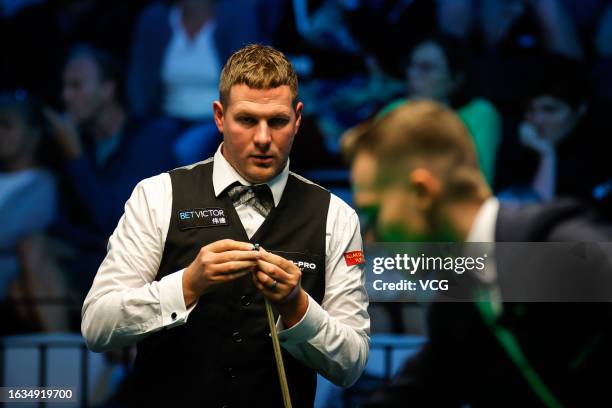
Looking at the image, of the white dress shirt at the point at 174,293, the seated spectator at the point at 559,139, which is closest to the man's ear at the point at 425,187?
the seated spectator at the point at 559,139

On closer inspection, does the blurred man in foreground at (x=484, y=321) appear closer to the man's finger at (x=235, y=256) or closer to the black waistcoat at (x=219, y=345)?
the black waistcoat at (x=219, y=345)

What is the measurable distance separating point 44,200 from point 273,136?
2.74m

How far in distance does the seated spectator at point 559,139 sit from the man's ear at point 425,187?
707 mm

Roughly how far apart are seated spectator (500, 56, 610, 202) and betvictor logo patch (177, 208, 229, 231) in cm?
244

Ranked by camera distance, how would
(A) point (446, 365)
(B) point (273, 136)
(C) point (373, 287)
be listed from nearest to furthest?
(B) point (273, 136) < (A) point (446, 365) < (C) point (373, 287)

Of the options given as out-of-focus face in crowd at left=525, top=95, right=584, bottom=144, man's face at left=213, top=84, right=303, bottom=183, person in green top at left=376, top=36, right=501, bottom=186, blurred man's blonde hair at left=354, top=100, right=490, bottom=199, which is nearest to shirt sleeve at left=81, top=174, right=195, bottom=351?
man's face at left=213, top=84, right=303, bottom=183

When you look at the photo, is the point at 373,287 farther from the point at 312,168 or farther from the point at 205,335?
the point at 205,335

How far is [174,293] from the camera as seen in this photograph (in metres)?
1.91

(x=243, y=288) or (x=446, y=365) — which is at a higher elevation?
(x=243, y=288)

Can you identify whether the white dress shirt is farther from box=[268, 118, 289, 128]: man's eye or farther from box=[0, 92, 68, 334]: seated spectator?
box=[0, 92, 68, 334]: seated spectator

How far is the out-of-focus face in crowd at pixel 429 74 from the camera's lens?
4359mm

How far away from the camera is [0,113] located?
4551mm

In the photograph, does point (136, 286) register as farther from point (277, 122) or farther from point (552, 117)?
point (552, 117)

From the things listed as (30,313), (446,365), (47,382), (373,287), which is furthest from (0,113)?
(446,365)
